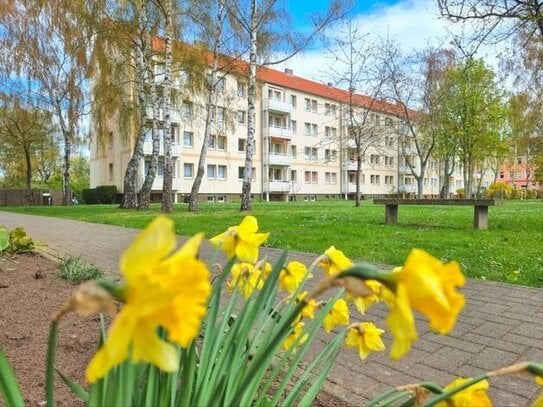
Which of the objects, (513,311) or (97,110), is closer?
(513,311)

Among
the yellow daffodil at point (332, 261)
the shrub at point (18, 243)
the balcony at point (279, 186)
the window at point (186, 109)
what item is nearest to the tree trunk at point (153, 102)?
the window at point (186, 109)

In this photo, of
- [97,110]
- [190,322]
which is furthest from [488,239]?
[97,110]

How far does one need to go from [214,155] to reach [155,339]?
43.4 metres

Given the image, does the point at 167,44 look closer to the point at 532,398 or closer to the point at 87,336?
the point at 87,336

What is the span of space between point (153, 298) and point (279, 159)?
48266 millimetres

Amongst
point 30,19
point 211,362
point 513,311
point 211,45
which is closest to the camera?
point 211,362

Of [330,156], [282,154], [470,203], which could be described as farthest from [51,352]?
[282,154]

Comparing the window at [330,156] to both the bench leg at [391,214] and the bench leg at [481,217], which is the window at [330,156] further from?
the bench leg at [481,217]

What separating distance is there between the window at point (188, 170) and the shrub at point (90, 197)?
27.4ft

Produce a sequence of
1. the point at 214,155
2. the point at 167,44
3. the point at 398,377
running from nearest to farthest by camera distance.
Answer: the point at 398,377 < the point at 167,44 < the point at 214,155

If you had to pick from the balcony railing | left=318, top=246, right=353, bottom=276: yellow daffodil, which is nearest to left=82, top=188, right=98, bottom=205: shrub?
left=318, top=246, right=353, bottom=276: yellow daffodil

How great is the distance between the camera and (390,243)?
7.69 meters

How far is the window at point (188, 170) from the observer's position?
4175 centimetres

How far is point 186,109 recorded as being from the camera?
80.9ft
